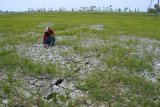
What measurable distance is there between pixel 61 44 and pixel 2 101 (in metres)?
12.7

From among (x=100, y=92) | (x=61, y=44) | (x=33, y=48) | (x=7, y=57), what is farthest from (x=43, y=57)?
(x=100, y=92)

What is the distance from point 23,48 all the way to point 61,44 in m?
3.57

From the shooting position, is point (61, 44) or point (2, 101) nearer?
point (2, 101)

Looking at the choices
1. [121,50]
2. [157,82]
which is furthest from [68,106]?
[121,50]

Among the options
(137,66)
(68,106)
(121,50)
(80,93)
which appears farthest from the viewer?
(121,50)

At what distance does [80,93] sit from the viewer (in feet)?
42.7

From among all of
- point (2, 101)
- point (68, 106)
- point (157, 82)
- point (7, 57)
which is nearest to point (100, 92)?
point (68, 106)

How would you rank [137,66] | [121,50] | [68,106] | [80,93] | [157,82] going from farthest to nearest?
[121,50], [137,66], [157,82], [80,93], [68,106]

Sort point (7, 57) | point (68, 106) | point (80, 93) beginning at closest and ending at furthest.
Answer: point (68, 106) → point (80, 93) → point (7, 57)

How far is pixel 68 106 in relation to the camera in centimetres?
1180

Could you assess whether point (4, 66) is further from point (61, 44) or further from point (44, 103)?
point (61, 44)

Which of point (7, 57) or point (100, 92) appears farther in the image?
point (7, 57)

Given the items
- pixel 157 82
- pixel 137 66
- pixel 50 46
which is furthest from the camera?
pixel 50 46

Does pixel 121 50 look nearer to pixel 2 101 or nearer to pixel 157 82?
pixel 157 82
